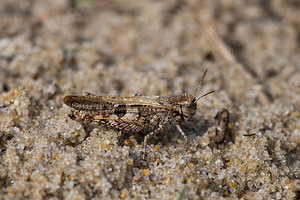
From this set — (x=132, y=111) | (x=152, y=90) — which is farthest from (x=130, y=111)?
(x=152, y=90)

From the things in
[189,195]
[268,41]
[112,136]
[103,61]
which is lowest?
[189,195]

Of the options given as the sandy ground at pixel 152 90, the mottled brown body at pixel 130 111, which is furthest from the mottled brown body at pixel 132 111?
the sandy ground at pixel 152 90

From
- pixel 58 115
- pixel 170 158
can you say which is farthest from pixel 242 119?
pixel 58 115

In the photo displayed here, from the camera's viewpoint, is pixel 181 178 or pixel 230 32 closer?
pixel 181 178

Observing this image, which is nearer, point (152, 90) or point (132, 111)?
point (132, 111)

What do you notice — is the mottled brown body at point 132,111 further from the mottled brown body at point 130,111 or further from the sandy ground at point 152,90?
the sandy ground at point 152,90

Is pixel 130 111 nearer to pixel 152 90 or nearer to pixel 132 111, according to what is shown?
pixel 132 111

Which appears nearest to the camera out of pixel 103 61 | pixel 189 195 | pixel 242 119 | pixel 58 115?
pixel 189 195

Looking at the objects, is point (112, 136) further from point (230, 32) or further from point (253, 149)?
point (230, 32)
